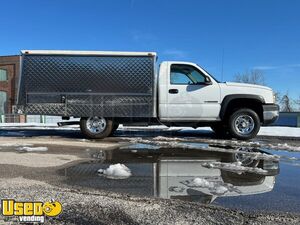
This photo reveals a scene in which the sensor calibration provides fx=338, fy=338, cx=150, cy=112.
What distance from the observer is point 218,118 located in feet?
33.6

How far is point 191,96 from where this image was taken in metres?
10.1

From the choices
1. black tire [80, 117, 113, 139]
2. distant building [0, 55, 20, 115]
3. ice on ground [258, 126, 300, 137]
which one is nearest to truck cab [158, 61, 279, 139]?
black tire [80, 117, 113, 139]

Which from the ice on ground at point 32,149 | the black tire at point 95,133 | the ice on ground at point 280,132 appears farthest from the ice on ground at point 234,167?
the ice on ground at point 280,132

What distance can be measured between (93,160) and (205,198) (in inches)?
116

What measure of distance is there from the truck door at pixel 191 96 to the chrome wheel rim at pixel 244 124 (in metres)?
0.70

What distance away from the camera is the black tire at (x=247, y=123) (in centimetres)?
1017

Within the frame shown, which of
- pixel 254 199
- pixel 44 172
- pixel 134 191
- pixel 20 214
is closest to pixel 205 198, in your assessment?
pixel 254 199

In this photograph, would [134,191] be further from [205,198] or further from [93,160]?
[93,160]

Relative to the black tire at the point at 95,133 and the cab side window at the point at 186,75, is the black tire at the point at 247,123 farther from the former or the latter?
the black tire at the point at 95,133

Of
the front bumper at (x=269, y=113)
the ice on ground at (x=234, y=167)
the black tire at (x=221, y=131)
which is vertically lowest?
the ice on ground at (x=234, y=167)

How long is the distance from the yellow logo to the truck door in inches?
277

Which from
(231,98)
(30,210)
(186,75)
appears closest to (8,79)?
(186,75)

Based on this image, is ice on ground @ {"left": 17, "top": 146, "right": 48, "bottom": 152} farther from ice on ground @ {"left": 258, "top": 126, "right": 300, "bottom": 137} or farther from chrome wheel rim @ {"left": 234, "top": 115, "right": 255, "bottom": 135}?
ice on ground @ {"left": 258, "top": 126, "right": 300, "bottom": 137}

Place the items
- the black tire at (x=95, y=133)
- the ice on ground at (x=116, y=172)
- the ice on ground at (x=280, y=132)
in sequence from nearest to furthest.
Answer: the ice on ground at (x=116, y=172) → the black tire at (x=95, y=133) → the ice on ground at (x=280, y=132)
